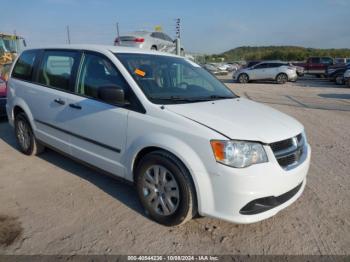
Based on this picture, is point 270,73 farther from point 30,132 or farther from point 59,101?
point 59,101

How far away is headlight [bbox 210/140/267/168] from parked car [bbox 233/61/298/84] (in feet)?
67.4

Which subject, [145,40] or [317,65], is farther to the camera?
[317,65]

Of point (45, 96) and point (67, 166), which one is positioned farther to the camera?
point (67, 166)

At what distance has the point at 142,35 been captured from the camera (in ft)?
44.2

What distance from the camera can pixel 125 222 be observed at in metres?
3.17

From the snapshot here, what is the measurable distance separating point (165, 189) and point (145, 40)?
11196mm

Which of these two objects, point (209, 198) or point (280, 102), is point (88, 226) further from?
point (280, 102)

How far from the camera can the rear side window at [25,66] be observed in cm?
484

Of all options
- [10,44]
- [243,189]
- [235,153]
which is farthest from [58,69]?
[10,44]

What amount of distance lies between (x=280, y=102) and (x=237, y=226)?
30.7 feet

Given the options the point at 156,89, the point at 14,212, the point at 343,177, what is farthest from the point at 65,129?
the point at 343,177

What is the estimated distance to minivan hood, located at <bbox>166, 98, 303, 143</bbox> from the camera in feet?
9.07

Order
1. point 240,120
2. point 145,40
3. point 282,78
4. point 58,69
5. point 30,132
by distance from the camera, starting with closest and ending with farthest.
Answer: point 240,120 → point 58,69 → point 30,132 → point 145,40 → point 282,78

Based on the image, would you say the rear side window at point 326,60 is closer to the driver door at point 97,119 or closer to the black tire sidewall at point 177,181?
the driver door at point 97,119
